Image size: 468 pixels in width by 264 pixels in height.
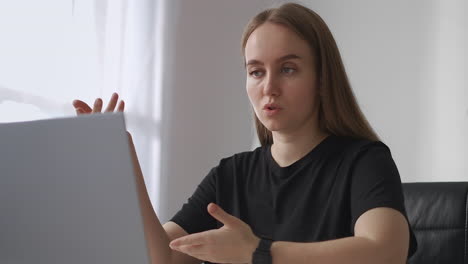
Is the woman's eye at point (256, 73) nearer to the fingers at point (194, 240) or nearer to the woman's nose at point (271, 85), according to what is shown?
the woman's nose at point (271, 85)

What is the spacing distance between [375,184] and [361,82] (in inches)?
58.2

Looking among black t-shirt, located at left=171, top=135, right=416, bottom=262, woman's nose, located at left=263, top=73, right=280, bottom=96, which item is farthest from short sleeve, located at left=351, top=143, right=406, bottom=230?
woman's nose, located at left=263, top=73, right=280, bottom=96

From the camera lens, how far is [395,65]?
243 cm

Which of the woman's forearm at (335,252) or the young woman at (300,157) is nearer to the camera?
the woman's forearm at (335,252)

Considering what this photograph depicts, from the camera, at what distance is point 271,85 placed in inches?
50.8

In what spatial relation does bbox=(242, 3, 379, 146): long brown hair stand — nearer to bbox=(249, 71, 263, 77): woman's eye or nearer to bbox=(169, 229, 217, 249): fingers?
bbox=(249, 71, 263, 77): woman's eye

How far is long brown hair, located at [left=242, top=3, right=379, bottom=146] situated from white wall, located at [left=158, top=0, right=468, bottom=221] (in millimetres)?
950

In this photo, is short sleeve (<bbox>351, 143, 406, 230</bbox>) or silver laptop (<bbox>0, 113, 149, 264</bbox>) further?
short sleeve (<bbox>351, 143, 406, 230</bbox>)

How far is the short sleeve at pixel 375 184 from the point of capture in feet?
3.68

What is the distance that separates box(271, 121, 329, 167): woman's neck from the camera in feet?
4.57

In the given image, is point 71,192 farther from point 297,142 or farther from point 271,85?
point 297,142

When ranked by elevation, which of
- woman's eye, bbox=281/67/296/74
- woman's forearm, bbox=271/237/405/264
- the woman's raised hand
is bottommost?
woman's forearm, bbox=271/237/405/264

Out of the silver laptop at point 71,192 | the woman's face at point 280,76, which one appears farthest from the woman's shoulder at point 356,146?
the silver laptop at point 71,192

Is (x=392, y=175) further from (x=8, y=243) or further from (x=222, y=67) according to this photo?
(x=222, y=67)
